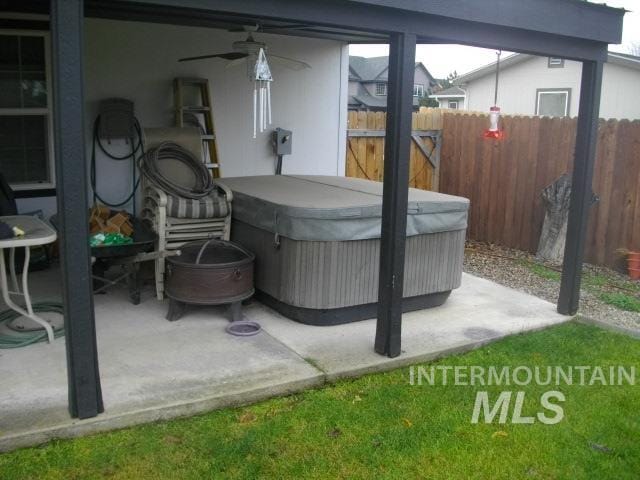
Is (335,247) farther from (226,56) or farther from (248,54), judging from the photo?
(226,56)

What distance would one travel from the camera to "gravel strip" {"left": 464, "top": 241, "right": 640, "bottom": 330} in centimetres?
577

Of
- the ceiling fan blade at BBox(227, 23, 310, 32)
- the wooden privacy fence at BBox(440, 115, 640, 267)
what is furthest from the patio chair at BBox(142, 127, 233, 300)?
the wooden privacy fence at BBox(440, 115, 640, 267)

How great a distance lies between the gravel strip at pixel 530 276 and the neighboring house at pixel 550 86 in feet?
29.1

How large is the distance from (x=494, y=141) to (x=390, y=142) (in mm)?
5003

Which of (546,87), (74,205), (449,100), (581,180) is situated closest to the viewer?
(74,205)

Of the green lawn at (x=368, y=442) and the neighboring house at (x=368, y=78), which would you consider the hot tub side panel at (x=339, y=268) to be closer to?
the green lawn at (x=368, y=442)

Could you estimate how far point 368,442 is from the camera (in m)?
3.37

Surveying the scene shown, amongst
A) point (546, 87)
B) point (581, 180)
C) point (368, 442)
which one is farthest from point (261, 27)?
point (546, 87)

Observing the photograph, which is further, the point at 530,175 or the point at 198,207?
the point at 530,175

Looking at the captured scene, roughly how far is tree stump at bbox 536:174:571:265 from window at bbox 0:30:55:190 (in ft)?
17.6

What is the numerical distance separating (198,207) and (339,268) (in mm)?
1299

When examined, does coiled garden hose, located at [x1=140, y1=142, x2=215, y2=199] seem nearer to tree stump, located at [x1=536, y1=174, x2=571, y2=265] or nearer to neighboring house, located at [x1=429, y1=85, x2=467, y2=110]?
tree stump, located at [x1=536, y1=174, x2=571, y2=265]

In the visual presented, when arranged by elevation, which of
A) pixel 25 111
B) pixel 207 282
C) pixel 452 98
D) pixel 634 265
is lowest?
pixel 634 265

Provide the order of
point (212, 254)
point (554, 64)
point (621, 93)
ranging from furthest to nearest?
1. point (554, 64)
2. point (621, 93)
3. point (212, 254)
